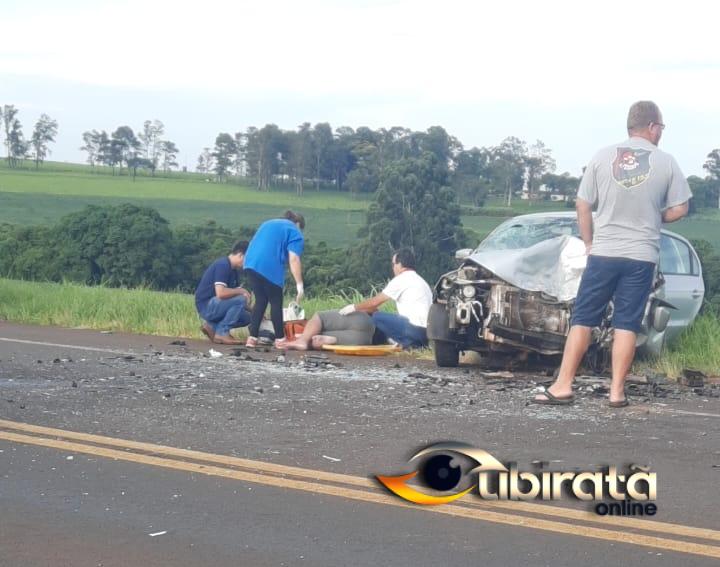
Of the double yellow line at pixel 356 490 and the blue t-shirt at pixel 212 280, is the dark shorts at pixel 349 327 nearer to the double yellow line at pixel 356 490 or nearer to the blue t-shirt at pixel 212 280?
the blue t-shirt at pixel 212 280

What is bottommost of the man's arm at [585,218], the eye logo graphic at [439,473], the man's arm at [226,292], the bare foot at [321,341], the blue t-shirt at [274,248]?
the bare foot at [321,341]

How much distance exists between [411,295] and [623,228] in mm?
4339

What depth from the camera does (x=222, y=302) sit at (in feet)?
42.4

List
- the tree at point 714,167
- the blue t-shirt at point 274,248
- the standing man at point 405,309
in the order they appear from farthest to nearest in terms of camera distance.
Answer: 1. the tree at point 714,167
2. the blue t-shirt at point 274,248
3. the standing man at point 405,309

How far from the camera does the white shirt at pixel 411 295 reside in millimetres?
12023

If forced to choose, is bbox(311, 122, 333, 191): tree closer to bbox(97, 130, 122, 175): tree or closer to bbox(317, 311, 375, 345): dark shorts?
bbox(97, 130, 122, 175): tree

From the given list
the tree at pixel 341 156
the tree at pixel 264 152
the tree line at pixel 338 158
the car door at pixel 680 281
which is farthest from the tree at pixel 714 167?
the tree at pixel 264 152

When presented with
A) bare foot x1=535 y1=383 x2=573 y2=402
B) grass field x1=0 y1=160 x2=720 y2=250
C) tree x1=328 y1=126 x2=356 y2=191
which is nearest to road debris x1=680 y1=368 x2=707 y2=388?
bare foot x1=535 y1=383 x2=573 y2=402

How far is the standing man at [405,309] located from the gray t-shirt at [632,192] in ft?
13.5

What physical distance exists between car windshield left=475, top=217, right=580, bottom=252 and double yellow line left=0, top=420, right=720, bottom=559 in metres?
5.58

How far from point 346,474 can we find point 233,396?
2.71 meters

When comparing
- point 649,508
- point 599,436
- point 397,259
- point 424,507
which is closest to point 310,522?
point 424,507

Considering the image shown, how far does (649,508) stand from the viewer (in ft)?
16.7

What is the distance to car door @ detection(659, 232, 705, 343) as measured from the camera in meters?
10.9
